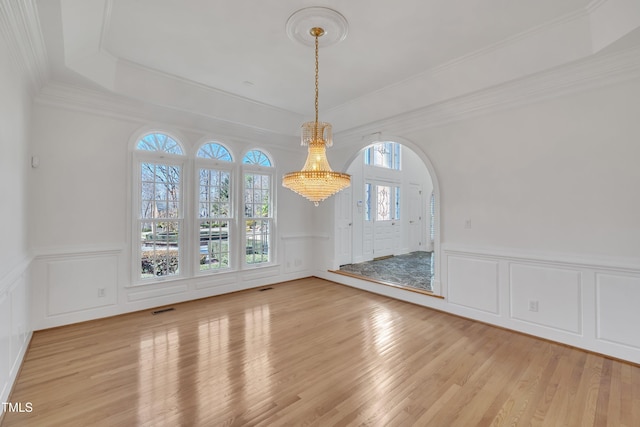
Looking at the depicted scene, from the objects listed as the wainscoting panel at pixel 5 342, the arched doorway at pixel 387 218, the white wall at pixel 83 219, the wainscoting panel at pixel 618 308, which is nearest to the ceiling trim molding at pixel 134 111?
the white wall at pixel 83 219

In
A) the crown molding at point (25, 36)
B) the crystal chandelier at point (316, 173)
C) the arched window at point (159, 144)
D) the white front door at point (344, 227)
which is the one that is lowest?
the white front door at point (344, 227)

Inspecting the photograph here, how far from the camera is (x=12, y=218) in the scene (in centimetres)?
244

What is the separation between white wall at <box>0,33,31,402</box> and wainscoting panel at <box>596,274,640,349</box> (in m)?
5.05

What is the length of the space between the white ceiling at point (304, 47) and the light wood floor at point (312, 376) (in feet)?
9.54

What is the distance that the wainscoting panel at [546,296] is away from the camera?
302 cm

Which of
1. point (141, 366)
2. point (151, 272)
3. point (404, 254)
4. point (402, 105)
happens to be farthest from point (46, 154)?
point (404, 254)

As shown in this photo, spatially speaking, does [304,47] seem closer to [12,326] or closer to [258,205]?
[258,205]

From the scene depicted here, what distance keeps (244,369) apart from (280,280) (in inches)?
121

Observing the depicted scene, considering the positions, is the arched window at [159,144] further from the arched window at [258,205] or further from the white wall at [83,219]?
the arched window at [258,205]

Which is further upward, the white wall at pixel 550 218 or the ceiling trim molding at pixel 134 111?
the ceiling trim molding at pixel 134 111

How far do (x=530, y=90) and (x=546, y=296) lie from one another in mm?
2325

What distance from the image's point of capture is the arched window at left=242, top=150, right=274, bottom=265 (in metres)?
5.22

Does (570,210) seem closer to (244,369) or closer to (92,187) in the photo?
(244,369)

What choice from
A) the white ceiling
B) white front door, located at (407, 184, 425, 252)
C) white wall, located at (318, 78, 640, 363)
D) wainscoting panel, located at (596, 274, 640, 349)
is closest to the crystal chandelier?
→ the white ceiling
